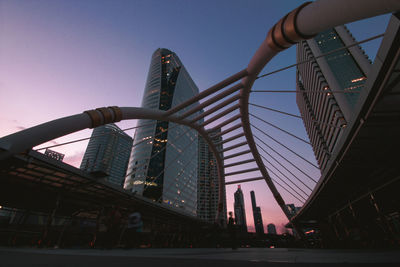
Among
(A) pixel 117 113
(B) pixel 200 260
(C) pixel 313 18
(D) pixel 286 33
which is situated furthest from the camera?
(A) pixel 117 113

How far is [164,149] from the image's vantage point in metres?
87.6

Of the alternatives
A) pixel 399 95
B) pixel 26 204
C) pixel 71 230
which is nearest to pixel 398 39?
pixel 399 95

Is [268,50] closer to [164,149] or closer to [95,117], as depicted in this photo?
[95,117]

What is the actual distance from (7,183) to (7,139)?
13.6m

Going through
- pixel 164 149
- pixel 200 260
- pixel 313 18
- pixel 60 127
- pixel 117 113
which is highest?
pixel 164 149

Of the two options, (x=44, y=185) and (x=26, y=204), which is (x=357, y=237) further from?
(x=26, y=204)

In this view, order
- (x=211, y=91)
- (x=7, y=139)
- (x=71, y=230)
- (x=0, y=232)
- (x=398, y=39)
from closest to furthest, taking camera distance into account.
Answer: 1. (x=398, y=39)
2. (x=7, y=139)
3. (x=211, y=91)
4. (x=0, y=232)
5. (x=71, y=230)

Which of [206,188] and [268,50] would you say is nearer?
[268,50]

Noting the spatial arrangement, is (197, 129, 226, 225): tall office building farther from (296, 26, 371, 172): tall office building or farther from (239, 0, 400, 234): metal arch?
(239, 0, 400, 234): metal arch

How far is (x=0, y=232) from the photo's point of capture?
18.9m

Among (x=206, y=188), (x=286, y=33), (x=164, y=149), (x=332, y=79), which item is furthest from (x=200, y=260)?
(x=206, y=188)

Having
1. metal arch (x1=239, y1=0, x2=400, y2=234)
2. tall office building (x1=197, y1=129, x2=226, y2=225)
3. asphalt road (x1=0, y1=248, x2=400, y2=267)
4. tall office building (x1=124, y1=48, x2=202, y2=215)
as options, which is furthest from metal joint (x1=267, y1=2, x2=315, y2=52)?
tall office building (x1=197, y1=129, x2=226, y2=225)

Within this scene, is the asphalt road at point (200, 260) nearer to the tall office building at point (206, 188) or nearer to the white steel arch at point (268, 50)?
the white steel arch at point (268, 50)

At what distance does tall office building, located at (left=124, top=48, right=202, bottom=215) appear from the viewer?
7831 centimetres
